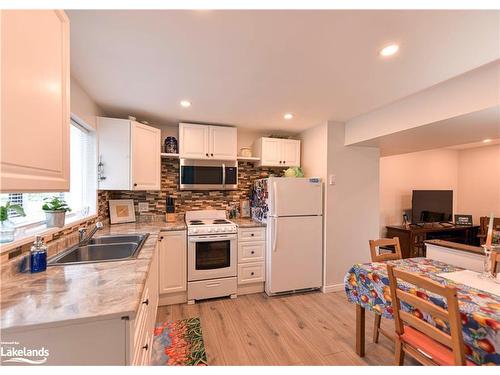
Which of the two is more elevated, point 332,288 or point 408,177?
point 408,177

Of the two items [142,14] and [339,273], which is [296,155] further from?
[142,14]

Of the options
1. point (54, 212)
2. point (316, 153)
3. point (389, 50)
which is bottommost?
point (54, 212)

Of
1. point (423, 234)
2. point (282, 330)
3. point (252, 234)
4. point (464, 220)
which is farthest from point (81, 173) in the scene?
point (464, 220)

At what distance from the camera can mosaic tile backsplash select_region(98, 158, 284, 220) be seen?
123 inches

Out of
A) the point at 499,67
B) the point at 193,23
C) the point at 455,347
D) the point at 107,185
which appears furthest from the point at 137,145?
the point at 499,67

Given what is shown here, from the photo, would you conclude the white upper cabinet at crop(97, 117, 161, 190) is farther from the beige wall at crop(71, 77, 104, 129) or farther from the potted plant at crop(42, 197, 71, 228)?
the potted plant at crop(42, 197, 71, 228)

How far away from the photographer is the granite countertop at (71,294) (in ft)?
2.65

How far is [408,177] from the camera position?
4688 mm

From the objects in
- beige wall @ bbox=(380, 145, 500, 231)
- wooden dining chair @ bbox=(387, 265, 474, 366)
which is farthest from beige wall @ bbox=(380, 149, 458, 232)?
wooden dining chair @ bbox=(387, 265, 474, 366)

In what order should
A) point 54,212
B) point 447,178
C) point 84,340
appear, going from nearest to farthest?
point 84,340
point 54,212
point 447,178

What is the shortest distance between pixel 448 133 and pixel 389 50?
1.44m

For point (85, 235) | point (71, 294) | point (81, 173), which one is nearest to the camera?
point (71, 294)

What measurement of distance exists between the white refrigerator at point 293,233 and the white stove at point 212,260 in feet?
1.56

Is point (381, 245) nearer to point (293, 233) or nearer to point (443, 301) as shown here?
point (443, 301)
